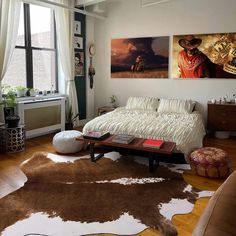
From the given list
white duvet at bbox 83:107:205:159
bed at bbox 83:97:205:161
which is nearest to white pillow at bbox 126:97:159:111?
bed at bbox 83:97:205:161

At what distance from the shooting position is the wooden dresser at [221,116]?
4992 millimetres

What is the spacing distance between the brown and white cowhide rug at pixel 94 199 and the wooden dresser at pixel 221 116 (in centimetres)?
183

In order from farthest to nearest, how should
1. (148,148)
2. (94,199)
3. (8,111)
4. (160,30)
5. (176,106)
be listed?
(160,30), (176,106), (8,111), (148,148), (94,199)

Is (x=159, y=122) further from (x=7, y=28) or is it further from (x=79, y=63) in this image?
(x=7, y=28)

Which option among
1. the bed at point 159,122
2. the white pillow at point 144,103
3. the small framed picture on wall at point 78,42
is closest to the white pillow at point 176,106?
the bed at point 159,122

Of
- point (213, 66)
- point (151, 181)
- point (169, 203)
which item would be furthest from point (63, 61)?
point (169, 203)

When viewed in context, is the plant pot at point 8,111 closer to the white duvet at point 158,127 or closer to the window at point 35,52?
the window at point 35,52

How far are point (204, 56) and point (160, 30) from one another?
1.13 metres

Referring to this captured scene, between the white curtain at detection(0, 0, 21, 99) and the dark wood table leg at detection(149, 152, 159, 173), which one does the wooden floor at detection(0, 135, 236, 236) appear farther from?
the white curtain at detection(0, 0, 21, 99)

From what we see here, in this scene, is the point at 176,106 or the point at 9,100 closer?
the point at 9,100

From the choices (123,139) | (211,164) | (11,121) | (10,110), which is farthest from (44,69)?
(211,164)

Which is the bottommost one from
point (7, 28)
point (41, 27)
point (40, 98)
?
point (40, 98)

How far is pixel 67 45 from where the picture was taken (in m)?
5.73

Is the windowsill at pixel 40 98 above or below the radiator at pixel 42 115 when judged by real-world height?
above
